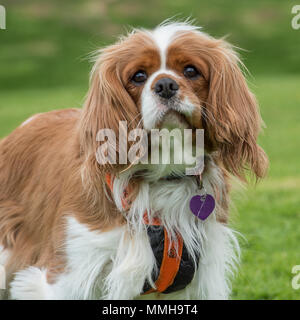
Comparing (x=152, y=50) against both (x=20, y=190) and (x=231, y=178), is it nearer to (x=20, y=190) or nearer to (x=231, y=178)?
(x=231, y=178)

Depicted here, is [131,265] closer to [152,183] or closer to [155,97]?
[152,183]

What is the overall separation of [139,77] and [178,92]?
0.29 m

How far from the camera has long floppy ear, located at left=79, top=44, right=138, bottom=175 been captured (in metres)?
3.75

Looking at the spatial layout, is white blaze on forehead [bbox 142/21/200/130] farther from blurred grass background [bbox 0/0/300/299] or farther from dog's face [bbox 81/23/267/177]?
blurred grass background [bbox 0/0/300/299]

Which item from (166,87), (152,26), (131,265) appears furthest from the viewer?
(152,26)

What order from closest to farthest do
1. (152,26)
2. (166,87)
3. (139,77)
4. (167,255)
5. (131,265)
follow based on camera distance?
(166,87) < (139,77) < (131,265) < (167,255) < (152,26)

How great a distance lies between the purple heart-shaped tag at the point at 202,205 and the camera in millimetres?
3947

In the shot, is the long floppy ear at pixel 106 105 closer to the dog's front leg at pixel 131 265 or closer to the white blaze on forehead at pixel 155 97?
the white blaze on forehead at pixel 155 97

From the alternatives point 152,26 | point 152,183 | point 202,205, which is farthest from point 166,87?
point 152,26

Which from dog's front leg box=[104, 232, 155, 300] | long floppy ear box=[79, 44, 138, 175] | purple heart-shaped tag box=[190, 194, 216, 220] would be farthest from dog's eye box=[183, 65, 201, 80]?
dog's front leg box=[104, 232, 155, 300]

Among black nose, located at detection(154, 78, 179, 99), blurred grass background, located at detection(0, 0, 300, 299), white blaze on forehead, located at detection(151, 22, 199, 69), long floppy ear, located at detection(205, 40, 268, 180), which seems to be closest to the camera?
black nose, located at detection(154, 78, 179, 99)

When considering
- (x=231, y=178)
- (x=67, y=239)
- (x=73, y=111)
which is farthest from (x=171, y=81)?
(x=73, y=111)

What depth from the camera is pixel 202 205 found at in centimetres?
396

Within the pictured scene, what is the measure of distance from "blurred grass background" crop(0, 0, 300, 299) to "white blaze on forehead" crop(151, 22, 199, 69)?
3.87 meters
